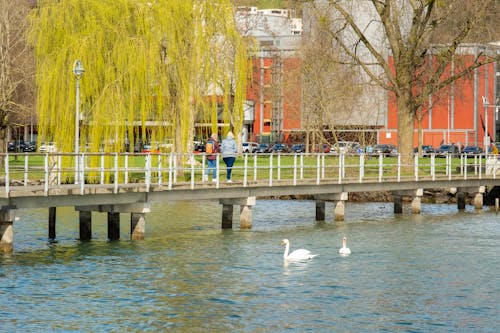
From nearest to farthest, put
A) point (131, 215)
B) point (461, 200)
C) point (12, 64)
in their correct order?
point (131, 215), point (461, 200), point (12, 64)

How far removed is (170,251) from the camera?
34.3 m

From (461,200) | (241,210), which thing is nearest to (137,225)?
(241,210)

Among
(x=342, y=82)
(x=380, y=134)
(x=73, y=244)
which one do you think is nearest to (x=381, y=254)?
(x=73, y=244)

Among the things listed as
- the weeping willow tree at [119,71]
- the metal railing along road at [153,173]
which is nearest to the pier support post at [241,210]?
the metal railing along road at [153,173]

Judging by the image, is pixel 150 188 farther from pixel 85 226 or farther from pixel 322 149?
pixel 322 149

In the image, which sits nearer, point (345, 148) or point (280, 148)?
point (345, 148)

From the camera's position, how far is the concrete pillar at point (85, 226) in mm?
36844

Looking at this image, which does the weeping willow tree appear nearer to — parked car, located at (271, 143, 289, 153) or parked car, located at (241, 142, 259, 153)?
parked car, located at (241, 142, 259, 153)

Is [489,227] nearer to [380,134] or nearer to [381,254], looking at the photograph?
[381,254]

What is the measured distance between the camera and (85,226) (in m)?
37.0

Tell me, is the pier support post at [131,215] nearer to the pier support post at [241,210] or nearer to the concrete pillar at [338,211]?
the pier support post at [241,210]

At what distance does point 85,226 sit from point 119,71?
9.98 meters

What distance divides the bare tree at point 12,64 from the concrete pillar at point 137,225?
2179cm

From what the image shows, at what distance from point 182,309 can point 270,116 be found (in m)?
105
